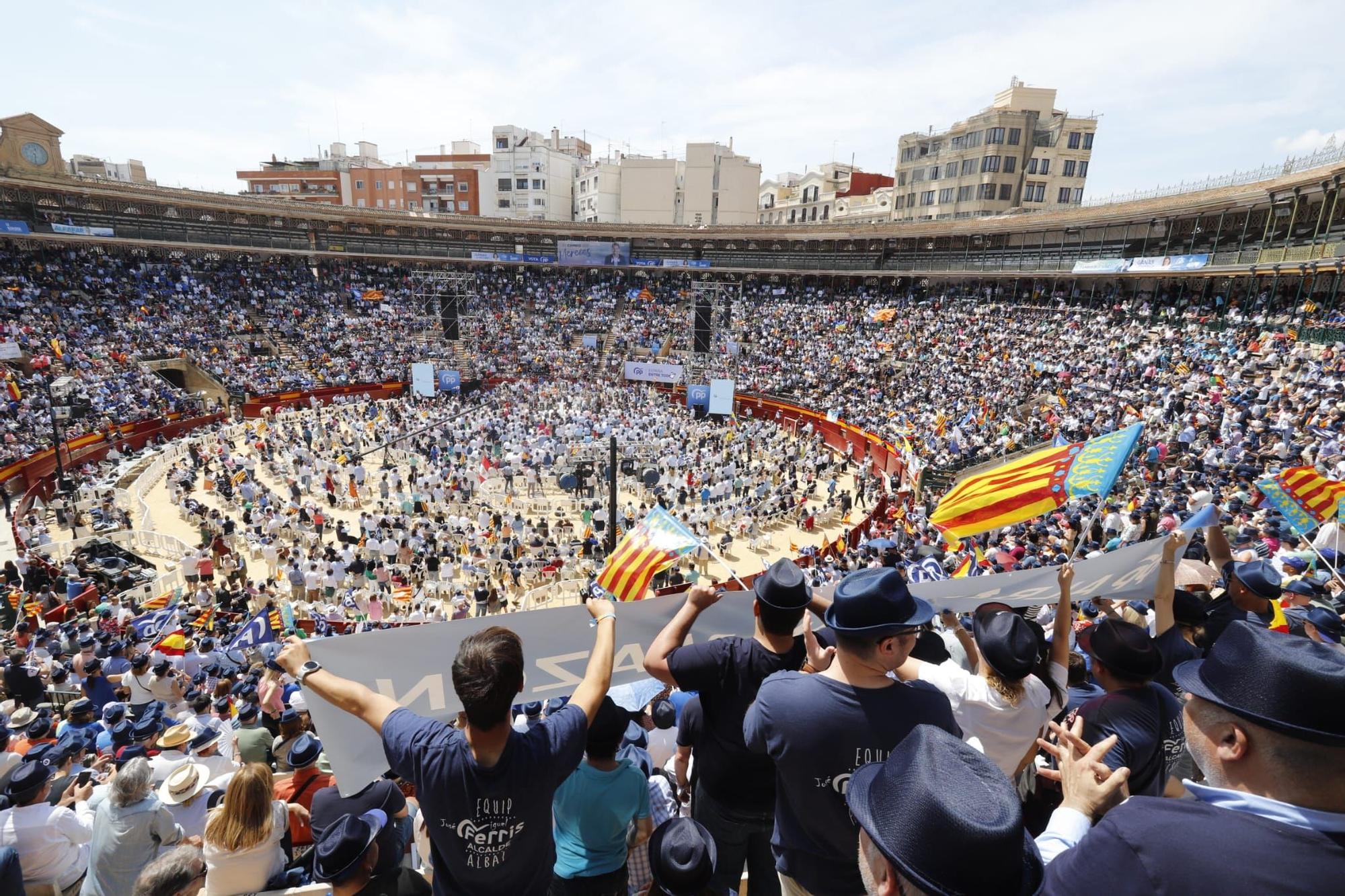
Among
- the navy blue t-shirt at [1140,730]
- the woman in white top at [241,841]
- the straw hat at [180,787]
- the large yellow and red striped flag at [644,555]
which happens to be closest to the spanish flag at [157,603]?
the straw hat at [180,787]

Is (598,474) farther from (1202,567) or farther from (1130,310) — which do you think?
(1130,310)

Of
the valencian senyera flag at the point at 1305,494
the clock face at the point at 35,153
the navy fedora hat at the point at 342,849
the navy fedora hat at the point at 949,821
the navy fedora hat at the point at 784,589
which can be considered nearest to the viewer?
the navy fedora hat at the point at 949,821

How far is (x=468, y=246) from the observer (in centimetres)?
5253

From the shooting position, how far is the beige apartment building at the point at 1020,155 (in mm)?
50188

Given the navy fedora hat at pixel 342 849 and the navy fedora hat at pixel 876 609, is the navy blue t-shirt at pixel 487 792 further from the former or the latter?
the navy fedora hat at pixel 876 609

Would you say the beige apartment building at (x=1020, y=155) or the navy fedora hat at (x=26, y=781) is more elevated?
the beige apartment building at (x=1020, y=155)

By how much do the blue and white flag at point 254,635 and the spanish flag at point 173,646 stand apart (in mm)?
547

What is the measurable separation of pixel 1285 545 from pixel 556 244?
51227 mm

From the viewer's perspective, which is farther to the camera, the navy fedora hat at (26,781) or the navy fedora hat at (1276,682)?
the navy fedora hat at (26,781)

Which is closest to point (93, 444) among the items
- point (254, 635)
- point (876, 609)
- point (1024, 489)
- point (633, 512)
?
point (633, 512)

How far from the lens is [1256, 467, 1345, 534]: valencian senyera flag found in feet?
25.1

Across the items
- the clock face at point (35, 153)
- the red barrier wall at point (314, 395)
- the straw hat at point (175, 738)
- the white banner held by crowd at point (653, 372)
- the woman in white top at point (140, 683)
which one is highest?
the clock face at point (35, 153)

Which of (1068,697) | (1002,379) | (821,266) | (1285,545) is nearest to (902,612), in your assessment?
(1068,697)

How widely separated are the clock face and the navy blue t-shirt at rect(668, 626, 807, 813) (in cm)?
5186
